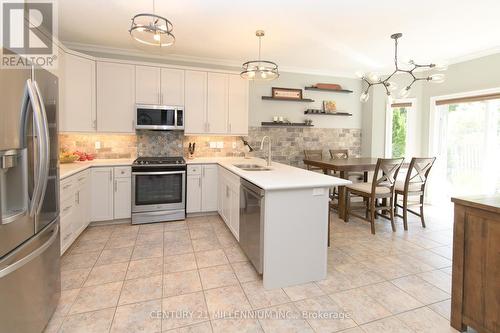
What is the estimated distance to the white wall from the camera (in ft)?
15.9

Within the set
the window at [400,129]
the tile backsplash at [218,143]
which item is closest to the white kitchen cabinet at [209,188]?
the tile backsplash at [218,143]

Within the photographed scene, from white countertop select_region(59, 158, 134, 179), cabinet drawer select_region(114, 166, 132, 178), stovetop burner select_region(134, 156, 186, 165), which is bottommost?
cabinet drawer select_region(114, 166, 132, 178)

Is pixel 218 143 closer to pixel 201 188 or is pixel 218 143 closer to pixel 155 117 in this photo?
pixel 201 188

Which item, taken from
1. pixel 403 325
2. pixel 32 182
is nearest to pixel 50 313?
pixel 32 182

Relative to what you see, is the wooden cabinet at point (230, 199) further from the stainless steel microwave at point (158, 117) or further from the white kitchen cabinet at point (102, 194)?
the white kitchen cabinet at point (102, 194)

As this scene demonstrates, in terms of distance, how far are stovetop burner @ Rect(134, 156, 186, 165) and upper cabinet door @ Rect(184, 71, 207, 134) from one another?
19.3 inches

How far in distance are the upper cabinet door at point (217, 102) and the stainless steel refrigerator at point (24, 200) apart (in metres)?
2.73

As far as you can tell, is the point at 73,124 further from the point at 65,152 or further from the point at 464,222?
the point at 464,222

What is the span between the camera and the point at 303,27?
324 cm

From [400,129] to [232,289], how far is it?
15.8ft

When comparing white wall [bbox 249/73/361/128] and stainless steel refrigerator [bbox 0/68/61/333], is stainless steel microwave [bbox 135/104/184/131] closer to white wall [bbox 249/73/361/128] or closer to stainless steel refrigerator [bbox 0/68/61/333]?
white wall [bbox 249/73/361/128]

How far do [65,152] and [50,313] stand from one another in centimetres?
264

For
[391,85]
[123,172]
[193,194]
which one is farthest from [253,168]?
[391,85]

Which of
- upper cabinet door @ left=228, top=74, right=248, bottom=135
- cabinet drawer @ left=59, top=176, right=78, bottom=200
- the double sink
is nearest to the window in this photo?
upper cabinet door @ left=228, top=74, right=248, bottom=135
